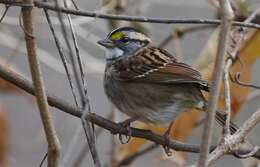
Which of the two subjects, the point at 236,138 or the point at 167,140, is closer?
the point at 236,138

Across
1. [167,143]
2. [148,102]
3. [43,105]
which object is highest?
[43,105]

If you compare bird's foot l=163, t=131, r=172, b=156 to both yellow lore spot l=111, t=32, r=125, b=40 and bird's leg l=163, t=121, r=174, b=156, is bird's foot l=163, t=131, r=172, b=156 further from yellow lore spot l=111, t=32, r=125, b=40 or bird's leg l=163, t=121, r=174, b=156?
yellow lore spot l=111, t=32, r=125, b=40

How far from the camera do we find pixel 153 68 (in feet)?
11.3

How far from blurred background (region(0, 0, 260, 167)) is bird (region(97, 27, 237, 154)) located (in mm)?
191

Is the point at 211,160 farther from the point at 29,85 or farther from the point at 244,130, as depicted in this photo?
the point at 29,85

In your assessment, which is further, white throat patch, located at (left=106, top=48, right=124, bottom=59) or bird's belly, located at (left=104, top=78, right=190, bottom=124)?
white throat patch, located at (left=106, top=48, right=124, bottom=59)

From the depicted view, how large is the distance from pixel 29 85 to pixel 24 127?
357cm

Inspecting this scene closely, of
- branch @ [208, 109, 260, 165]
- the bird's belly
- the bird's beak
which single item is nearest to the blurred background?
the bird's beak

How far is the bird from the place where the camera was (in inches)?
127

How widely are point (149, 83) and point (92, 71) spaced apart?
72cm

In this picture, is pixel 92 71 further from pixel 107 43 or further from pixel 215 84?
pixel 215 84

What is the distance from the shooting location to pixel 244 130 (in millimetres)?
2127

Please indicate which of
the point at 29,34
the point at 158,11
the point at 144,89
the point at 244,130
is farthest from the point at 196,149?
the point at 158,11

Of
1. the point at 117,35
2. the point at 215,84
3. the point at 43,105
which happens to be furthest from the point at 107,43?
the point at 215,84
